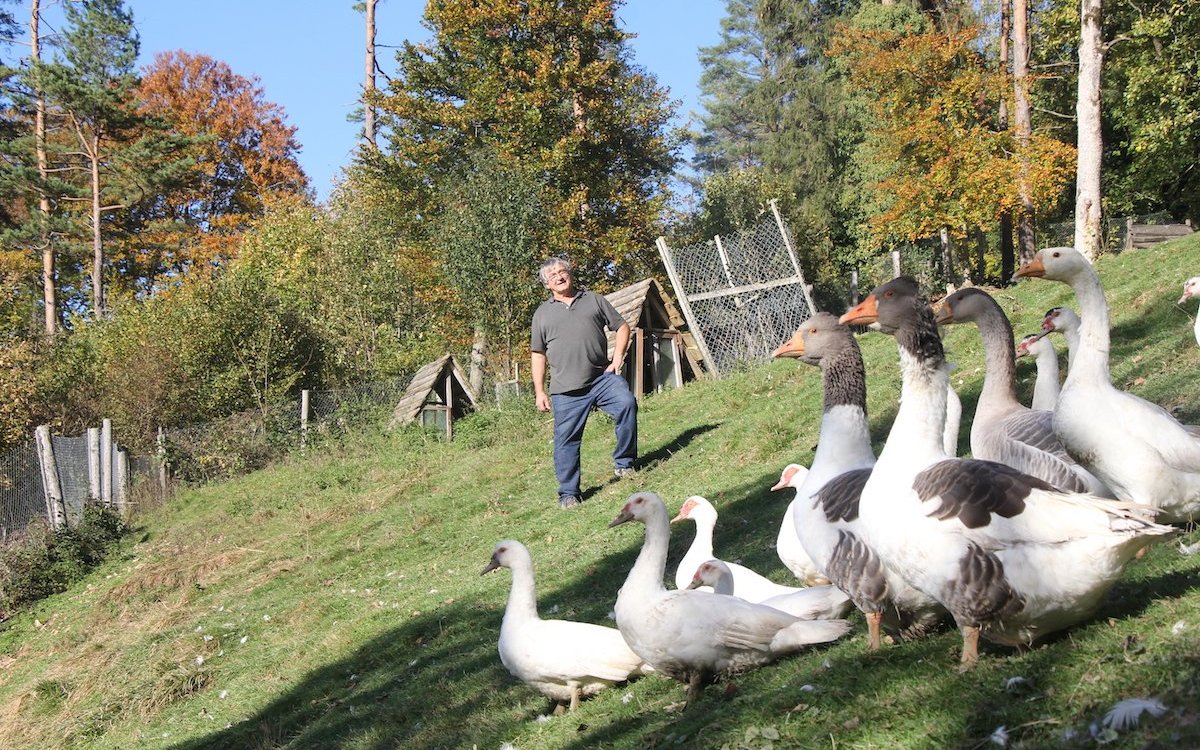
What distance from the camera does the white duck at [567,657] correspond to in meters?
5.96

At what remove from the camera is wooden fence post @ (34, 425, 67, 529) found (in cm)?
1998

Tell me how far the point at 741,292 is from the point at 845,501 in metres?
18.1

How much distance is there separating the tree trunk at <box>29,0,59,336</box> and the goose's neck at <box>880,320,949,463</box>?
40.6 metres

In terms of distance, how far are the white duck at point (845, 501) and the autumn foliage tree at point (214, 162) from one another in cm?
4488

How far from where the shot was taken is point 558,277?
1264cm

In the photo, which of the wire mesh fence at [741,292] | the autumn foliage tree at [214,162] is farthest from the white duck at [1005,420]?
the autumn foliage tree at [214,162]

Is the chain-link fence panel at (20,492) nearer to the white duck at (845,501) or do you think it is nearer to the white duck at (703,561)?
the white duck at (703,561)

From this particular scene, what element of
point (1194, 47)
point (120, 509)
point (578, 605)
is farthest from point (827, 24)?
point (578, 605)

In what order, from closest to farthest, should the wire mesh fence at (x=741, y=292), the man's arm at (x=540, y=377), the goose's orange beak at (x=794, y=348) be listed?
the goose's orange beak at (x=794, y=348), the man's arm at (x=540, y=377), the wire mesh fence at (x=741, y=292)

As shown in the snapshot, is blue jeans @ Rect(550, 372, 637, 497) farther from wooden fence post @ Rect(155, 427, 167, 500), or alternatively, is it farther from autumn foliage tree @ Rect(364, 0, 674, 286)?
autumn foliage tree @ Rect(364, 0, 674, 286)

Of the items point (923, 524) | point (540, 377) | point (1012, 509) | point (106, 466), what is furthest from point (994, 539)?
point (106, 466)

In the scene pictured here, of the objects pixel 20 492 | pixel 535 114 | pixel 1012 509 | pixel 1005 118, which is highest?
pixel 535 114

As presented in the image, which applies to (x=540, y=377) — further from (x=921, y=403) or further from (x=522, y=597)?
(x=921, y=403)

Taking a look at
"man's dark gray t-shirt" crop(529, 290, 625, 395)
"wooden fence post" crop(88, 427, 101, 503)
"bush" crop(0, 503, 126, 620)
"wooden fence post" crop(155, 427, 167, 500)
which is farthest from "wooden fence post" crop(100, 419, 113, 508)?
"man's dark gray t-shirt" crop(529, 290, 625, 395)
